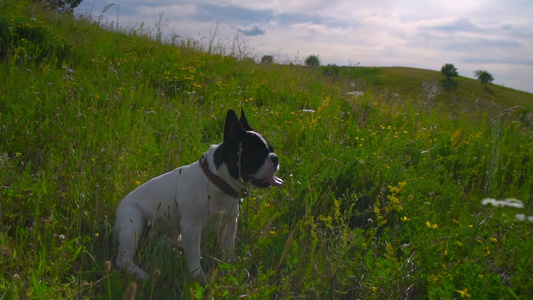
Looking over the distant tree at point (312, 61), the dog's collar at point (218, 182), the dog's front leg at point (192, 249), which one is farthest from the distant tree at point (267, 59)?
the dog's front leg at point (192, 249)

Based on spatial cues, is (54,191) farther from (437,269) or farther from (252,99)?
(252,99)

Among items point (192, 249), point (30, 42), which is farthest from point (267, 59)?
point (192, 249)

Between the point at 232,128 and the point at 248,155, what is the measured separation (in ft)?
0.66

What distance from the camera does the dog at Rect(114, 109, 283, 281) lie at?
2564mm

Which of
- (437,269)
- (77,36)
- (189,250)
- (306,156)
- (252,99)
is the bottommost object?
(189,250)

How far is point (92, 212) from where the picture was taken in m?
2.88

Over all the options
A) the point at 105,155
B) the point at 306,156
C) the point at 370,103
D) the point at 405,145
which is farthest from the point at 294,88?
the point at 105,155

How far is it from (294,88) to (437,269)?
17.1ft

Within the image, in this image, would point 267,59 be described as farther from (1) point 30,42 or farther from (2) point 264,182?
(2) point 264,182

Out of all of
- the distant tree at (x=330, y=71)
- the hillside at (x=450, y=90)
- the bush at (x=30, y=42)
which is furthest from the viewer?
the distant tree at (x=330, y=71)

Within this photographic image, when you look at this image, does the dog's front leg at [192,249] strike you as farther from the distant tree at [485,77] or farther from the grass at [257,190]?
the distant tree at [485,77]

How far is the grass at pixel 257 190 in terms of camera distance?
7.18 feet

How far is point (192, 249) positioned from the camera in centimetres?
251

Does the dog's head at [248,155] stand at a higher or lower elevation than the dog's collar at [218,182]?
higher
